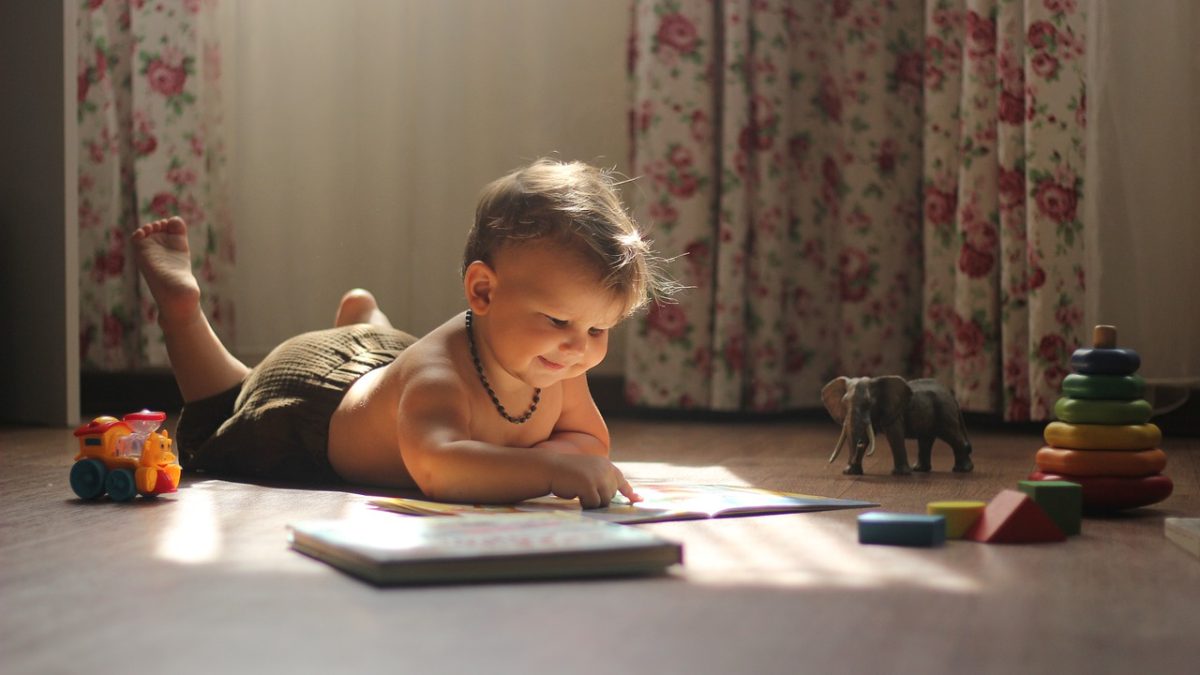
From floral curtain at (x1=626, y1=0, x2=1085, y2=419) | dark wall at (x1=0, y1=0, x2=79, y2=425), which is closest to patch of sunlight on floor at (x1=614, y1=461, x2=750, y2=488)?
floral curtain at (x1=626, y1=0, x2=1085, y2=419)

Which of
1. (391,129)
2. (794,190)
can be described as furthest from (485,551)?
(391,129)

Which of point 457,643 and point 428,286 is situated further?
point 428,286

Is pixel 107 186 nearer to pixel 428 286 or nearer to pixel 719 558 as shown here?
pixel 428 286

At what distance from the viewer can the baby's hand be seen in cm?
128

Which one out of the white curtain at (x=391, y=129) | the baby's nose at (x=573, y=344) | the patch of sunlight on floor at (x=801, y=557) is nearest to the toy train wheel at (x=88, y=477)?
the baby's nose at (x=573, y=344)

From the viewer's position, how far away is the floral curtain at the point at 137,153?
283 cm

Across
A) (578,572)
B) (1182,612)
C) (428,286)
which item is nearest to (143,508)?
(578,572)

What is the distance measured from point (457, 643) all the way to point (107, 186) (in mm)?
2360

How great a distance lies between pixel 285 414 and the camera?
5.33 ft

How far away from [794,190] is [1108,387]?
4.76ft

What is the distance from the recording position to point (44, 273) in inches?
97.4

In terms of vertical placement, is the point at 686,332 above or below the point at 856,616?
above

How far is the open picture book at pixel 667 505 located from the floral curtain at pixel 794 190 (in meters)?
1.18

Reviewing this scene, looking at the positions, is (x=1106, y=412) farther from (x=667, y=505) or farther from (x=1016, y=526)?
(x=667, y=505)
